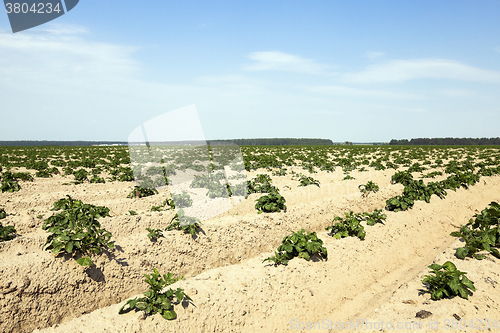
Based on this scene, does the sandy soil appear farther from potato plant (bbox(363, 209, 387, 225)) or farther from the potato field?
potato plant (bbox(363, 209, 387, 225))

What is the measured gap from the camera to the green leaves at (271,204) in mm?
8828

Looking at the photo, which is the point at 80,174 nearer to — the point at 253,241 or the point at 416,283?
the point at 253,241

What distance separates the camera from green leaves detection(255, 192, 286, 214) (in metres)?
8.83

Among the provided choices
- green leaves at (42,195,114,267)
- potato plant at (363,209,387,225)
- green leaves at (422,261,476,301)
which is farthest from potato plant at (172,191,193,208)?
green leaves at (422,261,476,301)

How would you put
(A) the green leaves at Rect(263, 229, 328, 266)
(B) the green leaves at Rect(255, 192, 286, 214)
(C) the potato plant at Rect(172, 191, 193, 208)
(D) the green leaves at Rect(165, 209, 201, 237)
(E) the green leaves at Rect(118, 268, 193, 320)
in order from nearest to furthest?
(E) the green leaves at Rect(118, 268, 193, 320)
(A) the green leaves at Rect(263, 229, 328, 266)
(D) the green leaves at Rect(165, 209, 201, 237)
(C) the potato plant at Rect(172, 191, 193, 208)
(B) the green leaves at Rect(255, 192, 286, 214)

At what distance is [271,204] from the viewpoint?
8.91 m

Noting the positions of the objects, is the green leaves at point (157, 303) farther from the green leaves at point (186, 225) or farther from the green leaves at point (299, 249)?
the green leaves at point (299, 249)

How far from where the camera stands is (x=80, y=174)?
59.8ft

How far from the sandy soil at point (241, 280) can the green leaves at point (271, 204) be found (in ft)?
1.28

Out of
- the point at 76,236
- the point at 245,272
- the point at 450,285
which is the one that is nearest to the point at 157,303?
the point at 76,236

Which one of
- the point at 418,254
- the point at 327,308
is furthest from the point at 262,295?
the point at 418,254

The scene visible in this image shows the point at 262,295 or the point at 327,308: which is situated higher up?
the point at 262,295

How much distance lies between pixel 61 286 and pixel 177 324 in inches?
80.8

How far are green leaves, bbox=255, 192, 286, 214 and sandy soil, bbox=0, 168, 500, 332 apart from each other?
0.39 meters
